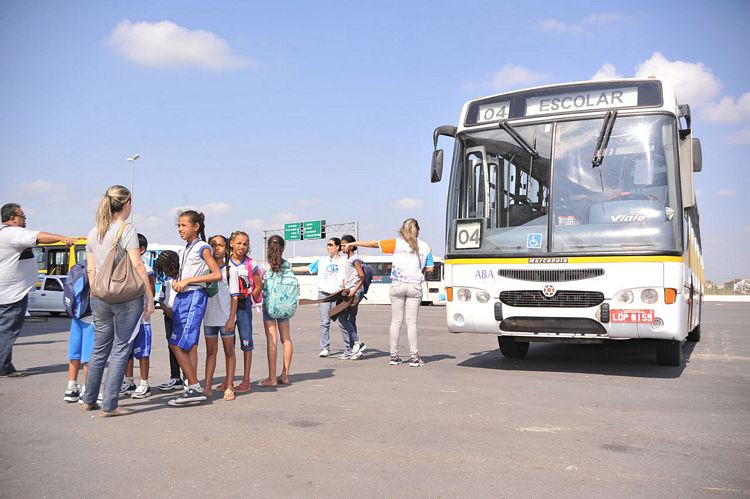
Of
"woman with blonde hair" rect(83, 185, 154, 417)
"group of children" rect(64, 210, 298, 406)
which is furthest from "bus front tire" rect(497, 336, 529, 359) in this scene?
"woman with blonde hair" rect(83, 185, 154, 417)

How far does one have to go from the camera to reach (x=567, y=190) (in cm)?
859

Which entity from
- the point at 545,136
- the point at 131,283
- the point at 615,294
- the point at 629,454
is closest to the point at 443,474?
the point at 629,454

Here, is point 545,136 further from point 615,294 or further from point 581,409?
point 581,409

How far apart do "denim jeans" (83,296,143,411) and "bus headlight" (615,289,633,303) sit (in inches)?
209

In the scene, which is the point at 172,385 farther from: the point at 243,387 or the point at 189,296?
the point at 189,296

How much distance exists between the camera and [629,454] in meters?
4.72

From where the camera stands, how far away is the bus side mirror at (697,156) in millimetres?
8529

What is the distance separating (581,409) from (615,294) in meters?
2.16

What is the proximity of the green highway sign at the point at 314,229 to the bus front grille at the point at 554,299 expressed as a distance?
48.8m

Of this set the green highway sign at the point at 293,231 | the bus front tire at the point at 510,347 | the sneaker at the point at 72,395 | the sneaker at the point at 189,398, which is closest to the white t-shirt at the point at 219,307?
the sneaker at the point at 189,398

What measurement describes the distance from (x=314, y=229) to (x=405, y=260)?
4918 cm

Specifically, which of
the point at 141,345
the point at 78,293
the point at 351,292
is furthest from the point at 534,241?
the point at 78,293

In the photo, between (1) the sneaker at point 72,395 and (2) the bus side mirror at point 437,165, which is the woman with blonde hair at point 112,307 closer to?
(1) the sneaker at point 72,395

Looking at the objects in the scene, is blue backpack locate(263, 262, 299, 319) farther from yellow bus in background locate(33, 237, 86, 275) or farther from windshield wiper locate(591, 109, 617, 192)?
yellow bus in background locate(33, 237, 86, 275)
